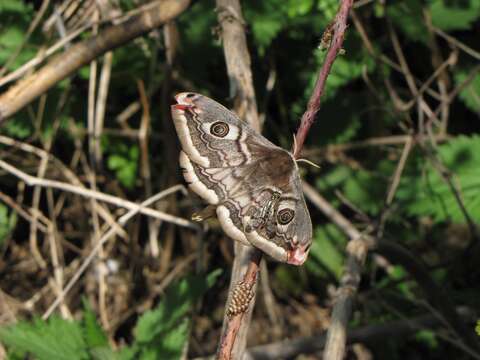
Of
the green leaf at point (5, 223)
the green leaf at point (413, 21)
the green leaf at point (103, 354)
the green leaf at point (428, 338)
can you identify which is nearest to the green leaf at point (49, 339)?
the green leaf at point (103, 354)

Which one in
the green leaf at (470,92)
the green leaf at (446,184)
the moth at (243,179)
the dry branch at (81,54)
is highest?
the dry branch at (81,54)

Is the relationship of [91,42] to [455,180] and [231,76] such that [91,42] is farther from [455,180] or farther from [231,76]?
[455,180]

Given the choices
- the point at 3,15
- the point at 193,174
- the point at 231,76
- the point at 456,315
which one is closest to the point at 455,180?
the point at 456,315

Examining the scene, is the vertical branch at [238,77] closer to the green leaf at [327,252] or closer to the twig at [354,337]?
the twig at [354,337]

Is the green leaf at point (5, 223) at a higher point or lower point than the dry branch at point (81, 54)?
lower

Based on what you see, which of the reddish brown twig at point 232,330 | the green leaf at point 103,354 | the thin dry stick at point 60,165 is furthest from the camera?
the thin dry stick at point 60,165

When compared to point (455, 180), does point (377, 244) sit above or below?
above
